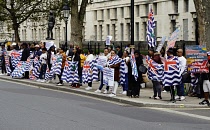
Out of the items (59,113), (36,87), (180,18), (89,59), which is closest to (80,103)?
(59,113)

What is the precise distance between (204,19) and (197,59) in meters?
3.68

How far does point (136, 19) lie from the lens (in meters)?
65.8

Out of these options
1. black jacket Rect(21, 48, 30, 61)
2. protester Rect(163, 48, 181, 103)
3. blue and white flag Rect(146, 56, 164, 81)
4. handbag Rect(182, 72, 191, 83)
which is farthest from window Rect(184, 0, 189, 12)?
protester Rect(163, 48, 181, 103)

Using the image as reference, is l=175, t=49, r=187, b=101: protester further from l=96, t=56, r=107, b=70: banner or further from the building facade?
the building facade

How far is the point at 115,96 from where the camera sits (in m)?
20.9

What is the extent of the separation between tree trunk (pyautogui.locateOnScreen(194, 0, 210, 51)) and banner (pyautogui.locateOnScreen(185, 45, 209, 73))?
2.94 m

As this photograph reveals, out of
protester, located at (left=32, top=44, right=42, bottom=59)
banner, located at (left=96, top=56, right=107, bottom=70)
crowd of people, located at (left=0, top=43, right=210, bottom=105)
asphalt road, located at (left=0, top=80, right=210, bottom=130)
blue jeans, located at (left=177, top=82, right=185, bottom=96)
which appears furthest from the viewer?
protester, located at (left=32, top=44, right=42, bottom=59)

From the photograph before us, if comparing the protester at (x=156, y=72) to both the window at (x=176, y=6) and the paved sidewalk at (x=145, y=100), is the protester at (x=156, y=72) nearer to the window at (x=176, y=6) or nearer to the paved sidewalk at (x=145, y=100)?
the paved sidewalk at (x=145, y=100)

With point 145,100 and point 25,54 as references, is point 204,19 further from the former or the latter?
point 25,54

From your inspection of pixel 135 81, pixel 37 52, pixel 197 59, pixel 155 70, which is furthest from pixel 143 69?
pixel 37 52

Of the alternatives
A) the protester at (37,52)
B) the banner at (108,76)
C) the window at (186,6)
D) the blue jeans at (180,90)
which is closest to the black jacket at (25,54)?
the protester at (37,52)

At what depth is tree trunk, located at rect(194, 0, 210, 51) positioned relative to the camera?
21984 millimetres

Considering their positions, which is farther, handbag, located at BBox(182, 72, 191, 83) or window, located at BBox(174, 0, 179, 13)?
window, located at BBox(174, 0, 179, 13)

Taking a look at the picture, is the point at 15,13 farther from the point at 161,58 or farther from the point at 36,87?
the point at 161,58
